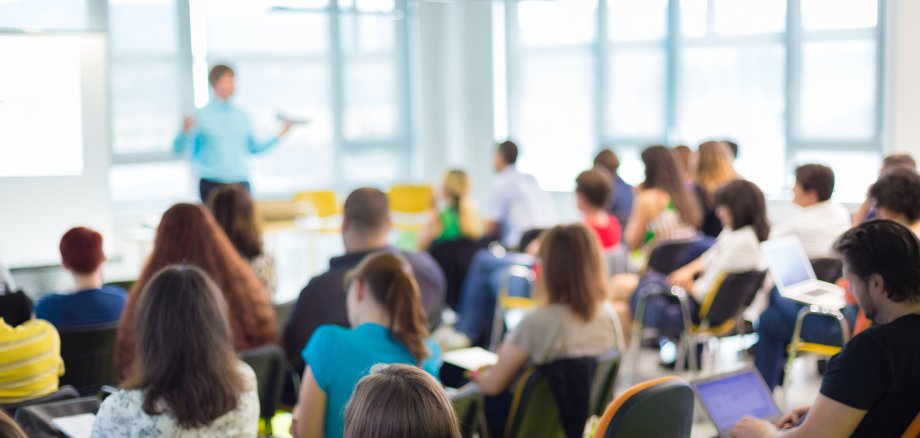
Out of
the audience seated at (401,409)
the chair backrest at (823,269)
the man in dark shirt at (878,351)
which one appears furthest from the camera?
the chair backrest at (823,269)

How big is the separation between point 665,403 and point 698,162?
14.7 ft

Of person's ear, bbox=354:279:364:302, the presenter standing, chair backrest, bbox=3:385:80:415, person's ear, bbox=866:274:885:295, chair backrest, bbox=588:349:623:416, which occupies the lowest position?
chair backrest, bbox=588:349:623:416

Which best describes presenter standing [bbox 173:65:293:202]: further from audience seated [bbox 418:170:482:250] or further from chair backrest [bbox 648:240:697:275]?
chair backrest [bbox 648:240:697:275]

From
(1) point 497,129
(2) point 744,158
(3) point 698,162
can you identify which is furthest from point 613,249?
(1) point 497,129

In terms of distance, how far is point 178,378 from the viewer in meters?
2.59

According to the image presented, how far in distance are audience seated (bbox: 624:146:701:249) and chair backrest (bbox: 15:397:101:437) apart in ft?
12.4

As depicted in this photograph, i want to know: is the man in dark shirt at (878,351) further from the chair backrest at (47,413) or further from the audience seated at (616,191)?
the audience seated at (616,191)

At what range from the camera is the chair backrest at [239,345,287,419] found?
3561mm

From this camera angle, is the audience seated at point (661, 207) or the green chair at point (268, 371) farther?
the audience seated at point (661, 207)

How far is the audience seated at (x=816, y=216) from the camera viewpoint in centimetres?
554

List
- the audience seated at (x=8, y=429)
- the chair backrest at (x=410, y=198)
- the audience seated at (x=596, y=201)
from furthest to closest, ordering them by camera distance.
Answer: the chair backrest at (x=410, y=198), the audience seated at (x=596, y=201), the audience seated at (x=8, y=429)

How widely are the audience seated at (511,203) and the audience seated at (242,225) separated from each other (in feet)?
9.65

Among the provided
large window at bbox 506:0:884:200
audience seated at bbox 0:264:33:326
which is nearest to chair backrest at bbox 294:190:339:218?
large window at bbox 506:0:884:200

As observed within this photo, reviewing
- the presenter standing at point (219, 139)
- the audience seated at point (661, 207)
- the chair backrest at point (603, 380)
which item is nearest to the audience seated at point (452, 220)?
the audience seated at point (661, 207)
